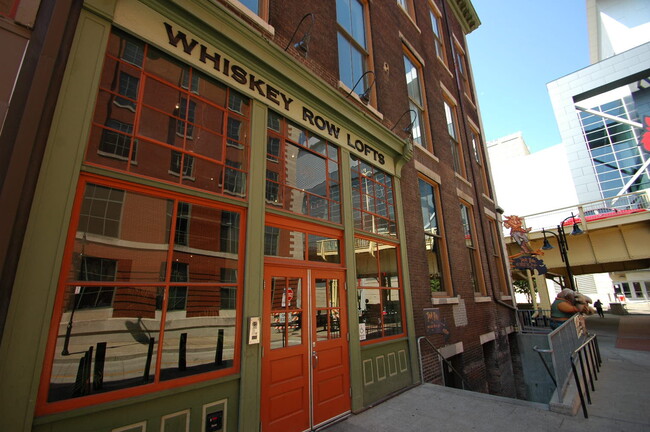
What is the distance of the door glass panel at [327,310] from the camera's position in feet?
17.1

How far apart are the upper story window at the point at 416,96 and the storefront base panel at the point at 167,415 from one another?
9.15m

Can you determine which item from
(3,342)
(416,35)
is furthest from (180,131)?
(416,35)

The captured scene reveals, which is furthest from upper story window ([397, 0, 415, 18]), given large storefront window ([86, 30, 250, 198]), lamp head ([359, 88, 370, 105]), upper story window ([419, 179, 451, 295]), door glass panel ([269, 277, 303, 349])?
door glass panel ([269, 277, 303, 349])

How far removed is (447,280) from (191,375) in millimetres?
7962

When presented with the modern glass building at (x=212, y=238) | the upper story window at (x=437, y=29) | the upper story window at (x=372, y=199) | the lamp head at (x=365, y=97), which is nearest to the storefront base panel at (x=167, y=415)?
the modern glass building at (x=212, y=238)

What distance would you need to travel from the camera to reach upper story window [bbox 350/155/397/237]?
678 centimetres

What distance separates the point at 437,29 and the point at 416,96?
5.81 meters

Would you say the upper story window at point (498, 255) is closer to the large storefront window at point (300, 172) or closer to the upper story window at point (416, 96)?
the upper story window at point (416, 96)

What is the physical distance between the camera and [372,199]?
7.19m

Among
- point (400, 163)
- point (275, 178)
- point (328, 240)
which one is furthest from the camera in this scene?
point (400, 163)

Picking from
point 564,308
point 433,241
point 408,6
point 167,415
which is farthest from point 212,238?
point 408,6

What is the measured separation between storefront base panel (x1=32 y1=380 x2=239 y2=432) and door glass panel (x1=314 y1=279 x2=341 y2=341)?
1714 millimetres

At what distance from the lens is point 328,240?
589 centimetres

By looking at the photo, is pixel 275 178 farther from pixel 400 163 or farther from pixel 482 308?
pixel 482 308
